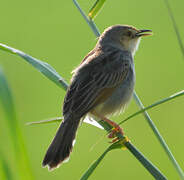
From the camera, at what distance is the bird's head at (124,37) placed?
17.1 feet

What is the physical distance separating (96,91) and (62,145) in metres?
0.76

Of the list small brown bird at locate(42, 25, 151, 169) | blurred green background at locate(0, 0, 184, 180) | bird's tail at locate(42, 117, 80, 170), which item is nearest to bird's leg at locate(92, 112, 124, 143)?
small brown bird at locate(42, 25, 151, 169)

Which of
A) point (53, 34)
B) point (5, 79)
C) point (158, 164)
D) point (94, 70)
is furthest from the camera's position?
point (53, 34)

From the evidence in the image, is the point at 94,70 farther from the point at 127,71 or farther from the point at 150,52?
the point at 150,52

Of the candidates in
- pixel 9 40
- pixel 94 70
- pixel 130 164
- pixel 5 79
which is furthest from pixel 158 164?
pixel 5 79

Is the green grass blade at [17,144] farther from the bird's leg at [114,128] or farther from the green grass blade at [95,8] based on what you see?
the bird's leg at [114,128]

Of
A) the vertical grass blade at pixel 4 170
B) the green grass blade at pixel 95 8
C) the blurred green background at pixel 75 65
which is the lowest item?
the blurred green background at pixel 75 65

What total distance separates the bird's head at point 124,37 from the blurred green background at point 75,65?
1.59m

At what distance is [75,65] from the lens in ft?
24.9

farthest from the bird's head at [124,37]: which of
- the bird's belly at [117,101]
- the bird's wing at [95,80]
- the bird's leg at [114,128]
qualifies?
the bird's leg at [114,128]

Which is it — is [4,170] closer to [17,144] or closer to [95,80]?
[17,144]

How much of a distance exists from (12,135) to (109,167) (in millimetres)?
5315

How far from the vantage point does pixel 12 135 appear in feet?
7.18

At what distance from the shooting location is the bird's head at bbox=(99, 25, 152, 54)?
522 cm
